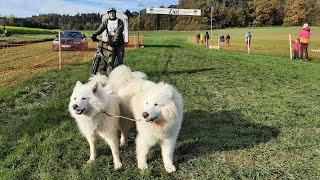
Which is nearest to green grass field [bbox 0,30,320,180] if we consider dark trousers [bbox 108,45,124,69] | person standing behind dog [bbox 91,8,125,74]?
dark trousers [bbox 108,45,124,69]

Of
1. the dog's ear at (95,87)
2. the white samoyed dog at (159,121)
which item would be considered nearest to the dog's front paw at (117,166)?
the white samoyed dog at (159,121)

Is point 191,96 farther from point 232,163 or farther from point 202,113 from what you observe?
point 232,163

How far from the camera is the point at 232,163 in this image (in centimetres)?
448

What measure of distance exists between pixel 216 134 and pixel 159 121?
1.86 m

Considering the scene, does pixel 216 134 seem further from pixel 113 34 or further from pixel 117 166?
pixel 113 34

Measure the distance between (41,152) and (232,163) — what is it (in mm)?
2580

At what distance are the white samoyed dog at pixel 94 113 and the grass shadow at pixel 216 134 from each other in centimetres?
92

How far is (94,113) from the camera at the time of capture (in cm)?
422

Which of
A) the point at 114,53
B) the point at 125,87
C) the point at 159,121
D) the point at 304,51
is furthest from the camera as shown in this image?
the point at 304,51

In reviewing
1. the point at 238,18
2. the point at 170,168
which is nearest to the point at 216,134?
the point at 170,168

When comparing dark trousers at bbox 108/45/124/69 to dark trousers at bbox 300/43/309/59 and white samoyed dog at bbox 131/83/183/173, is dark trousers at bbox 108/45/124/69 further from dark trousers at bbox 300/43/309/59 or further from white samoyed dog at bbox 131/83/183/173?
dark trousers at bbox 300/43/309/59

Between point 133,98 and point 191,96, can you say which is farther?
point 191,96

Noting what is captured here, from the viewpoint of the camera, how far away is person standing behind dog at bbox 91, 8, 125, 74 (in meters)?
8.53

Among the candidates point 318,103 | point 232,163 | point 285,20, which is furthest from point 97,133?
point 285,20
